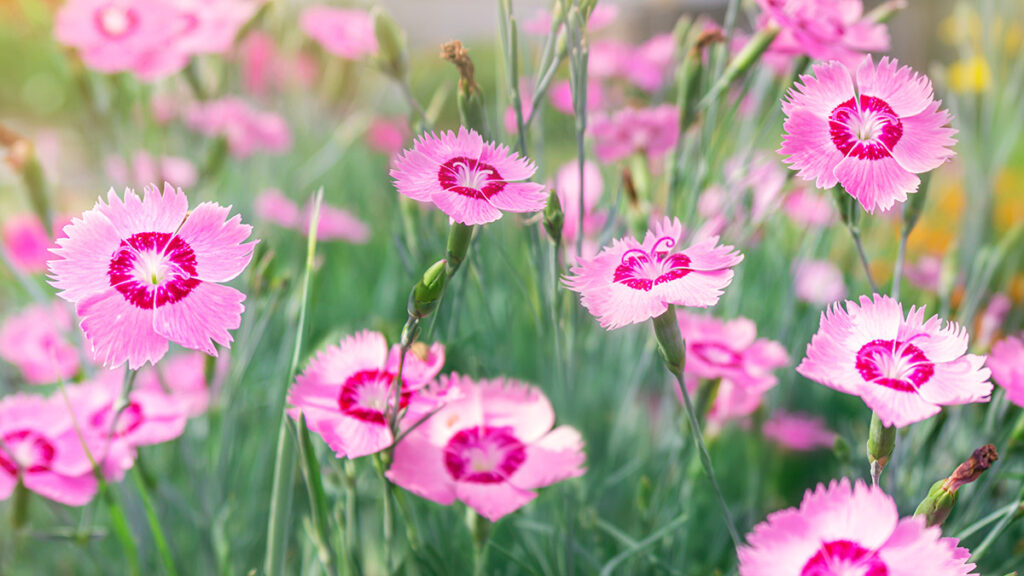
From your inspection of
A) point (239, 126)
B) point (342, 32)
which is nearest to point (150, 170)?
point (239, 126)

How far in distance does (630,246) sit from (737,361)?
239mm

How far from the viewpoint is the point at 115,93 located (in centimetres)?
103

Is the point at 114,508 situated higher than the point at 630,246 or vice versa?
the point at 630,246

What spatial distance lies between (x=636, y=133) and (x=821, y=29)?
0.97 feet

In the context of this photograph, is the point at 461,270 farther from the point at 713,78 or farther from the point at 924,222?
the point at 924,222

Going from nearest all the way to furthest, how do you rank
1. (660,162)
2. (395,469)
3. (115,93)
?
(395,469)
(115,93)
(660,162)

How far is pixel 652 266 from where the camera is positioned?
501 mm

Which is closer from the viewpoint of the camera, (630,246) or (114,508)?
(630,246)

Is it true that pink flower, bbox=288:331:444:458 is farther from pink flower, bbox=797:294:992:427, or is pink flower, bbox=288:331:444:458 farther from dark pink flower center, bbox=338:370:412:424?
pink flower, bbox=797:294:992:427

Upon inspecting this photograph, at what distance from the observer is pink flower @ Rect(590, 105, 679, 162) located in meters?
0.93

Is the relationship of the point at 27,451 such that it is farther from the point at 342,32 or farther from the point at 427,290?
the point at 342,32

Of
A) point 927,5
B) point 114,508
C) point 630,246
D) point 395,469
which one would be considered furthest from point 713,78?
point 927,5

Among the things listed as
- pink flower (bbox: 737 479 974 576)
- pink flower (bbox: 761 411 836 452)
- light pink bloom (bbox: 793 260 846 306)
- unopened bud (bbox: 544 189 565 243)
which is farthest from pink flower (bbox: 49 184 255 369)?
light pink bloom (bbox: 793 260 846 306)

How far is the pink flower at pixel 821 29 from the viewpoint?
64 centimetres
